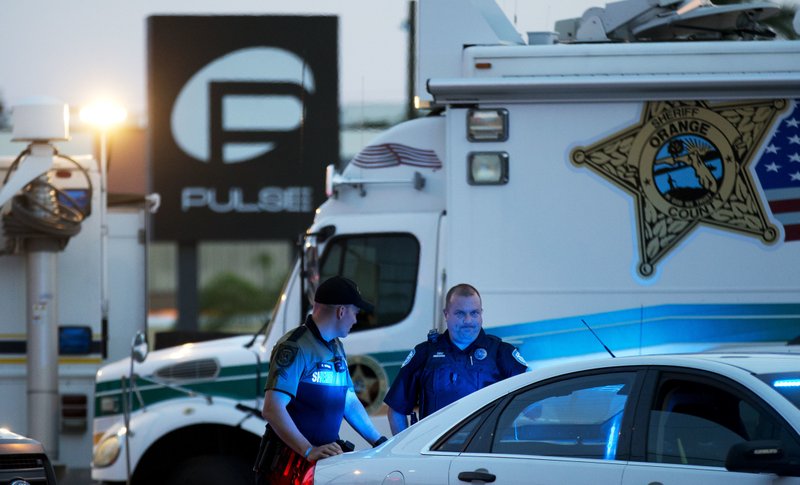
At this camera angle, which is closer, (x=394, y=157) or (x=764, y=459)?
(x=764, y=459)

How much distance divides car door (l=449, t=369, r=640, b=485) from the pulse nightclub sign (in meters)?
21.0

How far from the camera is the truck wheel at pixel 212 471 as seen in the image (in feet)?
29.3

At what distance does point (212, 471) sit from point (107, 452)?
2.32 ft

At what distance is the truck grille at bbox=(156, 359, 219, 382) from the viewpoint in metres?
9.20

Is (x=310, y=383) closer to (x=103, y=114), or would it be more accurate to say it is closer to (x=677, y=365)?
(x=677, y=365)

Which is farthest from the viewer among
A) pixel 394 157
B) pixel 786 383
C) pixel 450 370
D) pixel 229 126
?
pixel 229 126

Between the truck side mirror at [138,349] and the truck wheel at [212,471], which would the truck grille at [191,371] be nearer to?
the truck side mirror at [138,349]

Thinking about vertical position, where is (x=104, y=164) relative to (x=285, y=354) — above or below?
above

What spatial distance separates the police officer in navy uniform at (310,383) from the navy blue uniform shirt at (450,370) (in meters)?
0.54

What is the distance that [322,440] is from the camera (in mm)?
6402

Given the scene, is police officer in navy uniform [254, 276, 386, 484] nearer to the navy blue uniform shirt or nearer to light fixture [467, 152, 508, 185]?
the navy blue uniform shirt

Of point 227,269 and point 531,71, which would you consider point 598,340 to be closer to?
point 531,71

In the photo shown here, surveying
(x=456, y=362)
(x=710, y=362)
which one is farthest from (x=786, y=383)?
(x=456, y=362)

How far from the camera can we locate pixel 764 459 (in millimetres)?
4797
